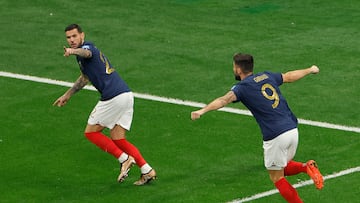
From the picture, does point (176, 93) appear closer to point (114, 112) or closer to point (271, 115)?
point (114, 112)

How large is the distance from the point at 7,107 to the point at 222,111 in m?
4.08

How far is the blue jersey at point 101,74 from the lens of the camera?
655 inches

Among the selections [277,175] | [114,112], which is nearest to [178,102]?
[114,112]

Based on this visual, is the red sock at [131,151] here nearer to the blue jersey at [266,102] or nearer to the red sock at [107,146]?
the red sock at [107,146]

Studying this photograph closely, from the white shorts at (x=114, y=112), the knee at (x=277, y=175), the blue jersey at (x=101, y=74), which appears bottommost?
the knee at (x=277, y=175)

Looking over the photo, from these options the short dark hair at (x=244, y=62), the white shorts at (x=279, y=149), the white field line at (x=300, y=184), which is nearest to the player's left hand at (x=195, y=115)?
the short dark hair at (x=244, y=62)

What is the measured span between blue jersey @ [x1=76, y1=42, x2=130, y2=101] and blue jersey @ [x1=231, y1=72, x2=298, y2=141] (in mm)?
2684

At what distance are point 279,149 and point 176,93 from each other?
6.71 metres

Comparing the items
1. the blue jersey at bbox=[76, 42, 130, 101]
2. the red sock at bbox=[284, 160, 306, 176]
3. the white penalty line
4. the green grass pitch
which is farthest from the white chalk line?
the blue jersey at bbox=[76, 42, 130, 101]

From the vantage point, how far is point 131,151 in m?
16.8

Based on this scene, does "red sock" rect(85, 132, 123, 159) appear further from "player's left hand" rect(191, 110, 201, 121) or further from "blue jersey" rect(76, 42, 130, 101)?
"player's left hand" rect(191, 110, 201, 121)

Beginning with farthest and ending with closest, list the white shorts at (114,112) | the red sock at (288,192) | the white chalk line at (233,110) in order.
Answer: the white shorts at (114,112) → the white chalk line at (233,110) → the red sock at (288,192)

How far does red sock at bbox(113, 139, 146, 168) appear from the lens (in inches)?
655

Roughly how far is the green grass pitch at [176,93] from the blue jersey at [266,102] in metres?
1.49
